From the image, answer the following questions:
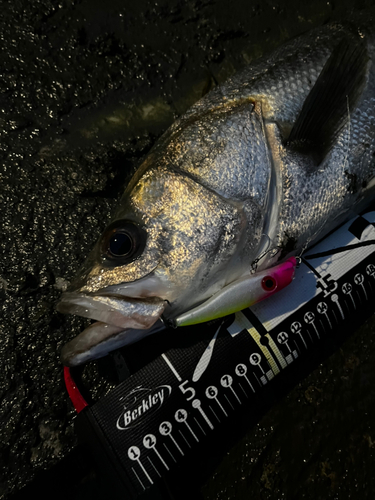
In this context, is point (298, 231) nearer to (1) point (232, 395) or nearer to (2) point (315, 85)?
(2) point (315, 85)

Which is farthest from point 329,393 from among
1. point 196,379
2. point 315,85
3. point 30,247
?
point 30,247

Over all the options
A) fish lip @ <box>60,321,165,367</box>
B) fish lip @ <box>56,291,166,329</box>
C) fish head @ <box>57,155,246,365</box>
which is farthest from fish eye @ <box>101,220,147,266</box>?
fish lip @ <box>60,321,165,367</box>

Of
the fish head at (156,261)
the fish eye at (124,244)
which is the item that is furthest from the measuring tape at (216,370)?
the fish eye at (124,244)

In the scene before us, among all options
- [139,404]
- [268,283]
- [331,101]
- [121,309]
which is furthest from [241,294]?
[331,101]

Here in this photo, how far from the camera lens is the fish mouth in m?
1.31

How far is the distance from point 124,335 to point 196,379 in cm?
39

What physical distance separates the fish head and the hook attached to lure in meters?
0.05

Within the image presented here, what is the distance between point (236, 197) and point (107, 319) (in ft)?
2.48

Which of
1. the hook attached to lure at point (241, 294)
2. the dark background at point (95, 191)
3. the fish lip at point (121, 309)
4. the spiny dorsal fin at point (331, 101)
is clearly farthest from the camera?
the dark background at point (95, 191)

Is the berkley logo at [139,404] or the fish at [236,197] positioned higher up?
the fish at [236,197]

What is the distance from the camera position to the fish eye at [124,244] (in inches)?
55.0

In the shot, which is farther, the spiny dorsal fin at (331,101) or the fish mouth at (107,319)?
the spiny dorsal fin at (331,101)

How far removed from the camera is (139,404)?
142cm

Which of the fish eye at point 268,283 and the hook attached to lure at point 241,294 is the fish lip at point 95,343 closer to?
the hook attached to lure at point 241,294
